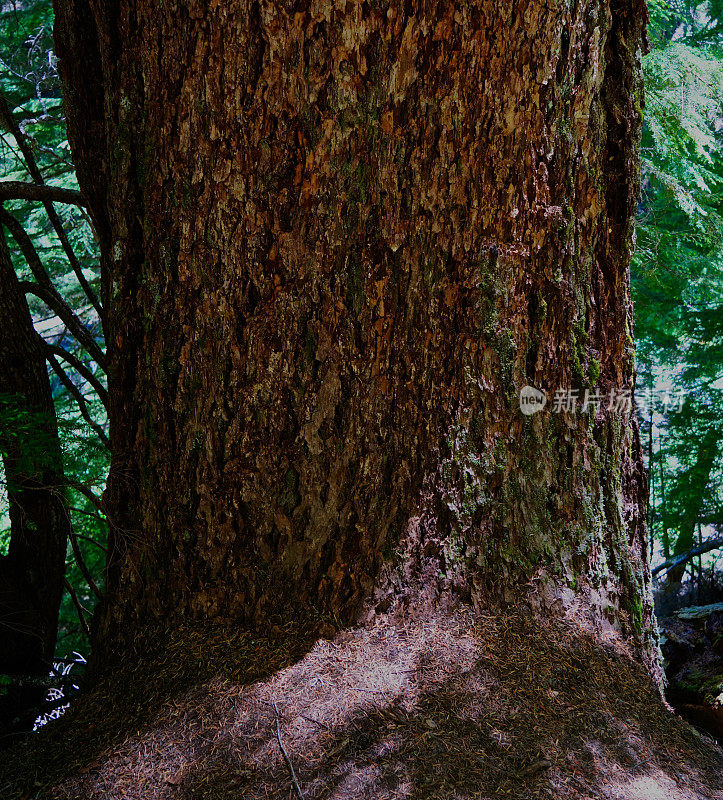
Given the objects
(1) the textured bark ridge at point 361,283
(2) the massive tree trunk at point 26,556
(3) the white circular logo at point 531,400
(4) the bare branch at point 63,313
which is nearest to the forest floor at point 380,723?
(1) the textured bark ridge at point 361,283

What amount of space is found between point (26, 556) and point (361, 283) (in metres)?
2.73

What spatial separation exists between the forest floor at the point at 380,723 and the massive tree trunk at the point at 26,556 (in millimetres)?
1451

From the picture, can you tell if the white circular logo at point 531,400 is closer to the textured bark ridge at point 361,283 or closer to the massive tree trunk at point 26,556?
the textured bark ridge at point 361,283

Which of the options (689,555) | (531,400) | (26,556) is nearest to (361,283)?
(531,400)

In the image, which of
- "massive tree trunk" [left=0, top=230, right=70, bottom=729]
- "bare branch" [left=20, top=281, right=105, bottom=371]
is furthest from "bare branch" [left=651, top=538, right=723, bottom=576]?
"bare branch" [left=20, top=281, right=105, bottom=371]

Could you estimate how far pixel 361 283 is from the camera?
7.02 ft

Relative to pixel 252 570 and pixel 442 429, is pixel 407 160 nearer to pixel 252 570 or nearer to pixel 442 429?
pixel 442 429

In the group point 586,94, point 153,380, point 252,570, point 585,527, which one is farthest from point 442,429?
point 586,94

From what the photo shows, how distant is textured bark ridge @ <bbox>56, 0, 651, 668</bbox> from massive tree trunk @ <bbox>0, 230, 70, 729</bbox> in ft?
4.86

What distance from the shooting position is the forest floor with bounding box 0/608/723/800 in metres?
1.79

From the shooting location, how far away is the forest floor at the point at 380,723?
179 centimetres

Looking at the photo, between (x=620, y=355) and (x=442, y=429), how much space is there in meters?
0.82

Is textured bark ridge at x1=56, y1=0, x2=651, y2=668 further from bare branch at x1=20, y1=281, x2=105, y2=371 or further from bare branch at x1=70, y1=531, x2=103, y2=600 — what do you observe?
bare branch at x1=20, y1=281, x2=105, y2=371

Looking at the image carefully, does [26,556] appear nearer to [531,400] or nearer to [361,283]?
[361,283]
